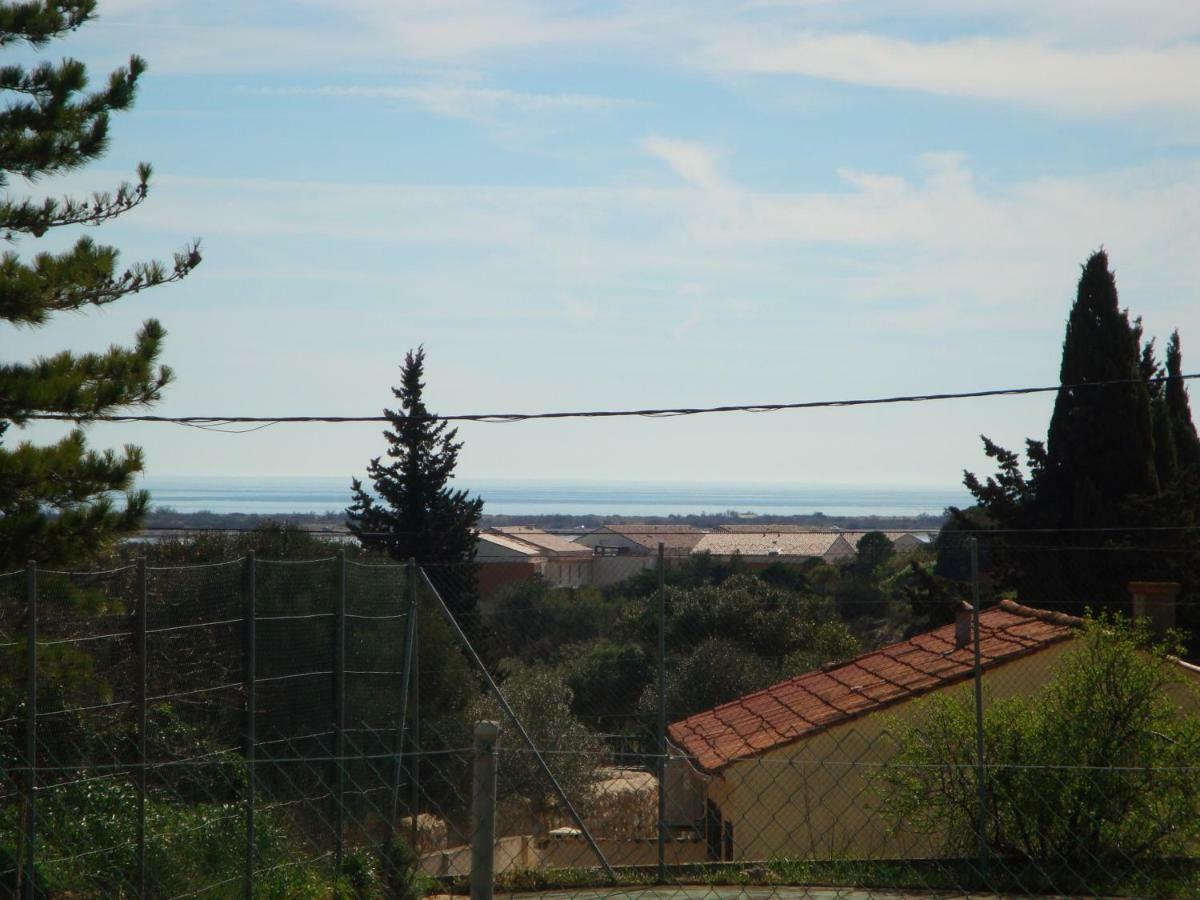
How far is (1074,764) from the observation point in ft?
23.1

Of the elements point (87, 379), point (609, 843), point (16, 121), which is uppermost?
point (16, 121)

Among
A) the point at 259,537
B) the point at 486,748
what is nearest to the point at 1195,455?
the point at 259,537

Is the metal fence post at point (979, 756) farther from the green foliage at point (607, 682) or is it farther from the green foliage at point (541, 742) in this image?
the green foliage at point (607, 682)

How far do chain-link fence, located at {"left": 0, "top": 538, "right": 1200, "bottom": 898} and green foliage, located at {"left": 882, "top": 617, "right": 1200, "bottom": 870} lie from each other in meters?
0.02

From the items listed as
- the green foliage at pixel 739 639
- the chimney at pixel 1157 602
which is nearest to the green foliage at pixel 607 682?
the green foliage at pixel 739 639

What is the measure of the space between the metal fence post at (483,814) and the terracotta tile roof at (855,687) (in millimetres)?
5647

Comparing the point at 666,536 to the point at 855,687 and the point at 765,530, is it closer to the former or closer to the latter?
the point at 765,530

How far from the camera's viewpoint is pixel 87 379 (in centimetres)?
986

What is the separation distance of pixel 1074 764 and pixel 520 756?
13.5 ft

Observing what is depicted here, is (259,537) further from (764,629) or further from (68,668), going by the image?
(68,668)

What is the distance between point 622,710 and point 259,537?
865cm

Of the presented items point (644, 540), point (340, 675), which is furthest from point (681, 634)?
point (644, 540)

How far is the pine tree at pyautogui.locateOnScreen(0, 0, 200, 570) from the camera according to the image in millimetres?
9641

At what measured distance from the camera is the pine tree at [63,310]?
9.64m
